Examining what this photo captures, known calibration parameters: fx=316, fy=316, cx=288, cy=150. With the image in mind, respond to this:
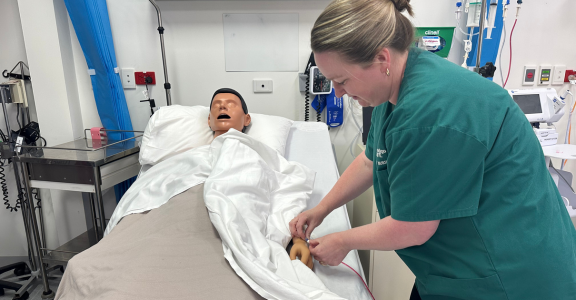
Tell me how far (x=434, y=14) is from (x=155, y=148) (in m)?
1.86

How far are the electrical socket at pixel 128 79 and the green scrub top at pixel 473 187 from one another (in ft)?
6.42

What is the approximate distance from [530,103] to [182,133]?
194 centimetres

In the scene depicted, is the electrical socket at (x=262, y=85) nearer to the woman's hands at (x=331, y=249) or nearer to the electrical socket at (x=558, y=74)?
the woman's hands at (x=331, y=249)

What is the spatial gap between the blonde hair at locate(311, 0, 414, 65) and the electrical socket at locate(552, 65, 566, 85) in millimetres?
2074

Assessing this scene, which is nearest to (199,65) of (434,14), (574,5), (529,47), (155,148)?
(155,148)

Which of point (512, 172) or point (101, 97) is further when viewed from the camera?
point (101, 97)

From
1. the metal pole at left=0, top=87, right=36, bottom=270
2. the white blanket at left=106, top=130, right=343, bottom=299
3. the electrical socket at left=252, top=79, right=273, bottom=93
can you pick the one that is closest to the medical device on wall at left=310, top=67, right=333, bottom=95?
the electrical socket at left=252, top=79, right=273, bottom=93

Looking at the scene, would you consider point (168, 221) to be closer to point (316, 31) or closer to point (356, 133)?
point (316, 31)

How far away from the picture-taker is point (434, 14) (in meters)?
1.98

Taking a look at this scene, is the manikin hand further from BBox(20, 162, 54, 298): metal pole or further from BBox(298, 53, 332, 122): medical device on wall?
BBox(20, 162, 54, 298): metal pole

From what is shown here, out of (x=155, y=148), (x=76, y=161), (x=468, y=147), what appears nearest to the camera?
(x=468, y=147)

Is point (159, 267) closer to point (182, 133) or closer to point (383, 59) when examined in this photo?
point (383, 59)

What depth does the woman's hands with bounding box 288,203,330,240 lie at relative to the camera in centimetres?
103

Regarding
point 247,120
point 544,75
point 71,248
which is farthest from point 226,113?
point 544,75
